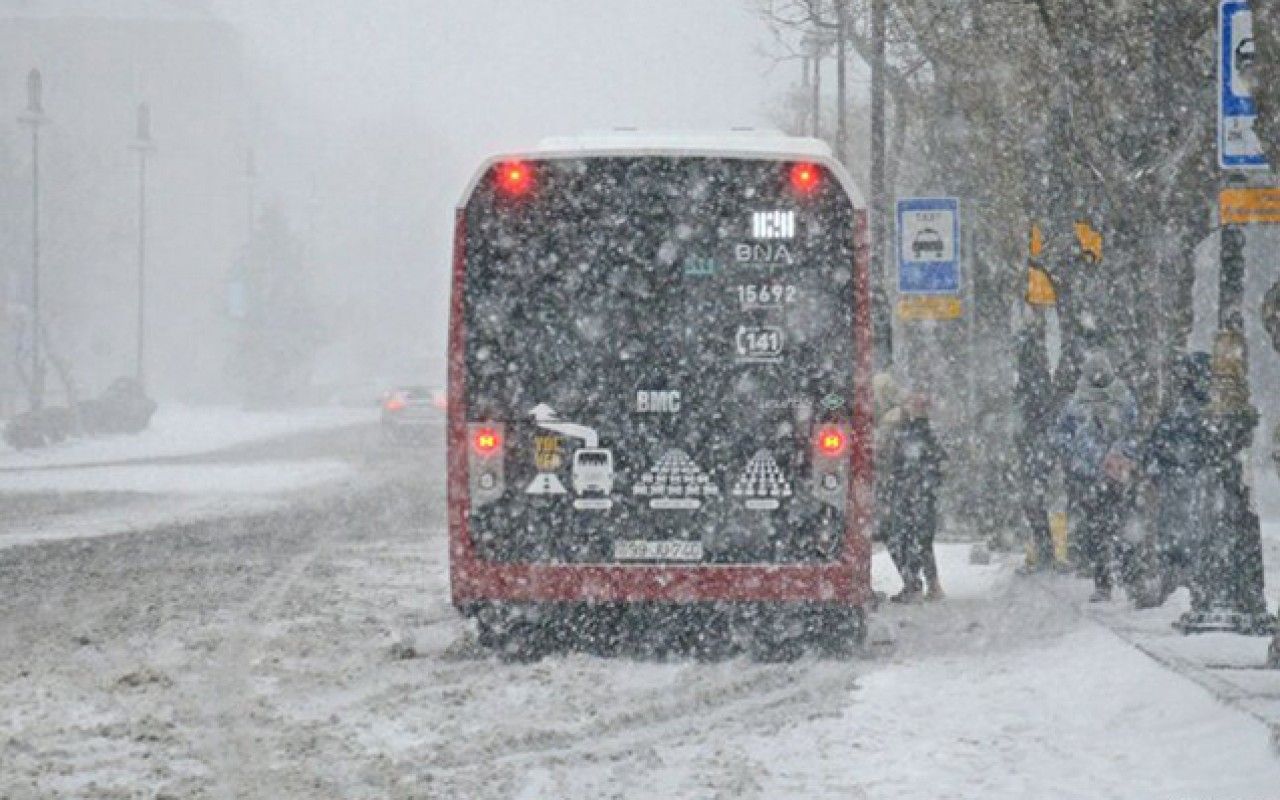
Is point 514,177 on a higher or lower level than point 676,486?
higher

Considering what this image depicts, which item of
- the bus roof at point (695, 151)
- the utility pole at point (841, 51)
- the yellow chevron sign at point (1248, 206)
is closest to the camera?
the yellow chevron sign at point (1248, 206)

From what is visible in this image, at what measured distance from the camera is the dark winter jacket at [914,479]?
17.8 m

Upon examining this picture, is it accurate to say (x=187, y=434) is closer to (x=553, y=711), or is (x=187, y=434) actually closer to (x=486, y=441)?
(x=486, y=441)

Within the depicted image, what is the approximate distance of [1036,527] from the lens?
19.7 meters

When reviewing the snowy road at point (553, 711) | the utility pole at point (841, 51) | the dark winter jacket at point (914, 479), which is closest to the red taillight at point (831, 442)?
the snowy road at point (553, 711)

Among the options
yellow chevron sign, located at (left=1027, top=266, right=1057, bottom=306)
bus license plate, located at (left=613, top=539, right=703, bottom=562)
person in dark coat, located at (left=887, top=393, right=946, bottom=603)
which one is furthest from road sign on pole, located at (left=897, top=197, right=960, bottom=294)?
bus license plate, located at (left=613, top=539, right=703, bottom=562)

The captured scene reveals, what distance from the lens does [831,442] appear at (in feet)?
45.7

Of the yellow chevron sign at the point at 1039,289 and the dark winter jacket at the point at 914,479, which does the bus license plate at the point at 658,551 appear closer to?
the dark winter jacket at the point at 914,479

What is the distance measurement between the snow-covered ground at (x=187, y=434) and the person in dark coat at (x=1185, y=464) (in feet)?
111

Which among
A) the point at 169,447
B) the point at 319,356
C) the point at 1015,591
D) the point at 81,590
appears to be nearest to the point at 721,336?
the point at 1015,591

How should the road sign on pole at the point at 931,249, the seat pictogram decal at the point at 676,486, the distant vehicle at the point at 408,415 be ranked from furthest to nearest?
the distant vehicle at the point at 408,415 < the road sign on pole at the point at 931,249 < the seat pictogram decal at the point at 676,486

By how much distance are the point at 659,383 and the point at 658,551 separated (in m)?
0.99

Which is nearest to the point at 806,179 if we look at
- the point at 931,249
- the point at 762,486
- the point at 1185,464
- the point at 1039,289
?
the point at 762,486

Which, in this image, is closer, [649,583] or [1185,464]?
[649,583]
